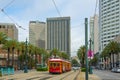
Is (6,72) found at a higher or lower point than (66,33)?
lower

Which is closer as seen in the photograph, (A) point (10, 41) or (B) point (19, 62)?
(A) point (10, 41)

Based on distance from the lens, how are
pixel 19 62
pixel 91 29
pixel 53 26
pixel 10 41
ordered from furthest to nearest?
pixel 19 62 → pixel 10 41 → pixel 91 29 → pixel 53 26

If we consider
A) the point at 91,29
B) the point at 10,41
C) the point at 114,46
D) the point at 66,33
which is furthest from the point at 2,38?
the point at 114,46

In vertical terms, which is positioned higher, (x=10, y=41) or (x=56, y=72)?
(x=10, y=41)

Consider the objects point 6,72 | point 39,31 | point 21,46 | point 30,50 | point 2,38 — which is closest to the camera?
point 39,31

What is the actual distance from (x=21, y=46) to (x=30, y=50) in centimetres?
1294

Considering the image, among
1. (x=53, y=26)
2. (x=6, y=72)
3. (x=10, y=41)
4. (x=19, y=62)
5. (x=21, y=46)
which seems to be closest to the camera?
(x=53, y=26)

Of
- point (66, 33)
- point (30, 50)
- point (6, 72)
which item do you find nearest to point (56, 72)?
point (6, 72)

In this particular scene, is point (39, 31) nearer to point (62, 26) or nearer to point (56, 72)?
point (56, 72)

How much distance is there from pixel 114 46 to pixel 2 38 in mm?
56011

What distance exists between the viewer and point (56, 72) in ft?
235

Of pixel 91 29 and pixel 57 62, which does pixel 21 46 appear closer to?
pixel 57 62

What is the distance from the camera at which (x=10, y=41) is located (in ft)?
348

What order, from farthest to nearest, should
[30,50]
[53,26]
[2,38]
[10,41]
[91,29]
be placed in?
1. [30,50]
2. [10,41]
3. [2,38]
4. [91,29]
5. [53,26]
